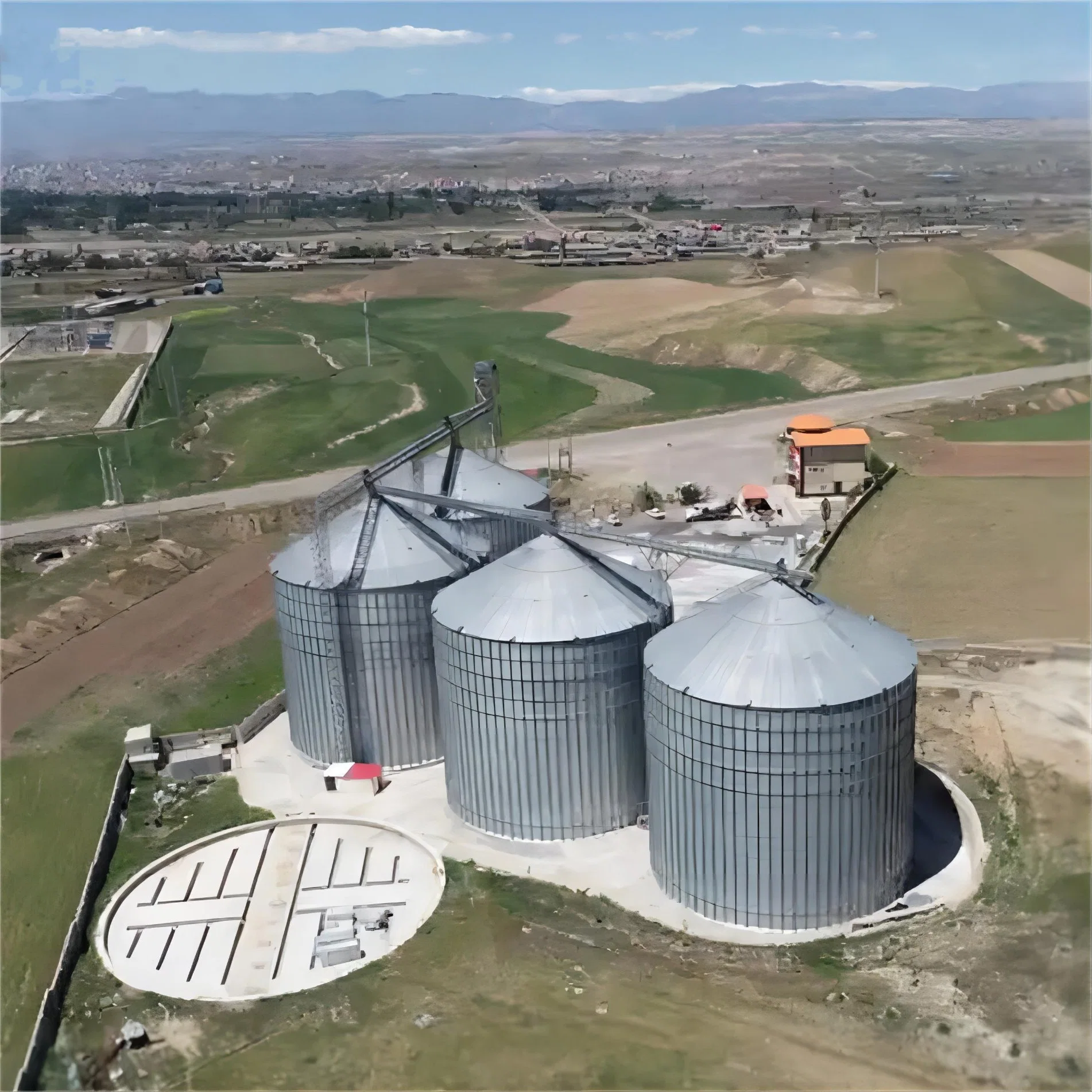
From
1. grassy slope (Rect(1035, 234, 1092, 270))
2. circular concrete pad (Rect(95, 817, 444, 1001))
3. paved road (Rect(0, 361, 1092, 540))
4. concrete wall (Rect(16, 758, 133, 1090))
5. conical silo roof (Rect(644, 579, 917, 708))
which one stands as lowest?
circular concrete pad (Rect(95, 817, 444, 1001))

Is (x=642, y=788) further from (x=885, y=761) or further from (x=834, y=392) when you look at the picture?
(x=834, y=392)

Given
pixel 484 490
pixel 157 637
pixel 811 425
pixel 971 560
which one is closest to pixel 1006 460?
pixel 811 425

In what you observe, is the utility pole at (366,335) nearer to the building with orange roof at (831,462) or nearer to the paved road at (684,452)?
the paved road at (684,452)

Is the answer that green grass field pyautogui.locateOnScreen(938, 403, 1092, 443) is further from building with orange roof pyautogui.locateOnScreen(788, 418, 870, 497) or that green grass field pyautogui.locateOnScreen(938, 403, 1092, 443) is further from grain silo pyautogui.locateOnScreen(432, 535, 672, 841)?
grain silo pyautogui.locateOnScreen(432, 535, 672, 841)

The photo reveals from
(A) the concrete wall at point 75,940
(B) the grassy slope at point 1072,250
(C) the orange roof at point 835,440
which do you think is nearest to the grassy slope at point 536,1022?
(A) the concrete wall at point 75,940

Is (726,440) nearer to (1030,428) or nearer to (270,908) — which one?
(1030,428)

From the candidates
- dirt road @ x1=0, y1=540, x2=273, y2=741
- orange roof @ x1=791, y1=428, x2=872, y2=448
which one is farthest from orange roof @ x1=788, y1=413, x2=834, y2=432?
dirt road @ x1=0, y1=540, x2=273, y2=741
